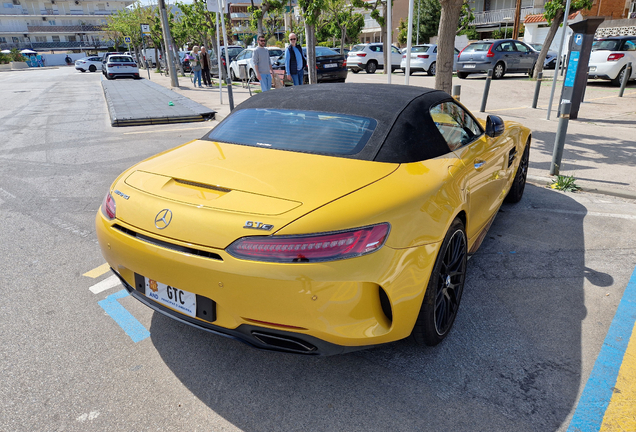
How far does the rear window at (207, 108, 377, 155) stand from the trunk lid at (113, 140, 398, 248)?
0.13m

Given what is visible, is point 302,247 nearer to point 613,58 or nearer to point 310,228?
point 310,228

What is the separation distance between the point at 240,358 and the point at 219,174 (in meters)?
1.04

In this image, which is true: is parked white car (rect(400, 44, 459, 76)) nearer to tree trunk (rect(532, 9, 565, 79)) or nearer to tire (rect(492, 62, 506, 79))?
tire (rect(492, 62, 506, 79))

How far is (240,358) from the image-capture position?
262 centimetres

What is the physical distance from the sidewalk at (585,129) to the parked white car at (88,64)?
36.1 m

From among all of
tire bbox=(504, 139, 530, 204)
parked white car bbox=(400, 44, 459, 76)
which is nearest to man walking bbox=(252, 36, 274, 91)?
tire bbox=(504, 139, 530, 204)

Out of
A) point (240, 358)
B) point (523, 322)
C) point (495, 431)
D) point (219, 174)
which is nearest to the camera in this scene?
point (495, 431)

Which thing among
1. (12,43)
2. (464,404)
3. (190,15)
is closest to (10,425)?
(464,404)

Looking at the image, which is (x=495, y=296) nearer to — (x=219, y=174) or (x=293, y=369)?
(x=293, y=369)

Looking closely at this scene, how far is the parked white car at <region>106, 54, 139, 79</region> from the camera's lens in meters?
29.0

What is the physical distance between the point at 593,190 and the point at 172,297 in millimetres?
5253

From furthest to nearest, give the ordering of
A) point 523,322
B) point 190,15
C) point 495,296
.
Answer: point 190,15
point 495,296
point 523,322

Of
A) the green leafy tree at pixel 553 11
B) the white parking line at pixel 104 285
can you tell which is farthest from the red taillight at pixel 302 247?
the green leafy tree at pixel 553 11

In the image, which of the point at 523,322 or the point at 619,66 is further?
the point at 619,66
